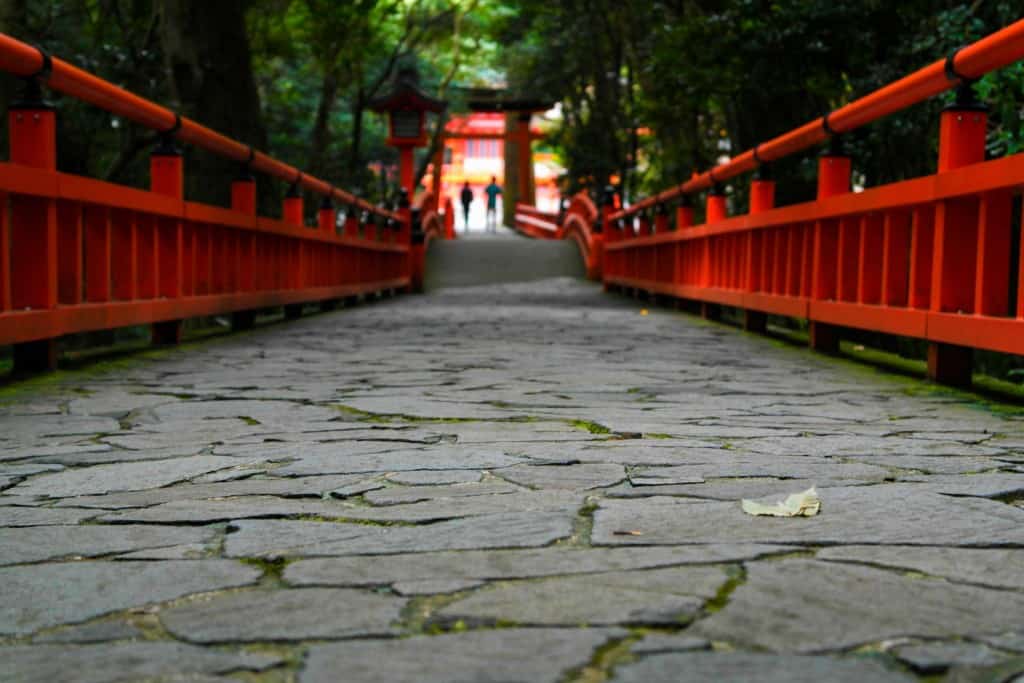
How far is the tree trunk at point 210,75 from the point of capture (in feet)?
39.1

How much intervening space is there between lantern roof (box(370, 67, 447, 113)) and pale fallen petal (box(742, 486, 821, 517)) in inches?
908

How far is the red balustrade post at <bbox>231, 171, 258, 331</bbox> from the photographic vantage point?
8.52m

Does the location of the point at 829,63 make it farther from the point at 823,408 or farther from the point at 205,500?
the point at 205,500

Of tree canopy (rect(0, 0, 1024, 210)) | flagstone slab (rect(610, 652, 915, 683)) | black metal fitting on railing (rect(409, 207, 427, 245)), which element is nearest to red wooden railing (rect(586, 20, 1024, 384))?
tree canopy (rect(0, 0, 1024, 210))

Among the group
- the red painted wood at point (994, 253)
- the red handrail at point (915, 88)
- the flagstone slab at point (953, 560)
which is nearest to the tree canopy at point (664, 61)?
the red handrail at point (915, 88)

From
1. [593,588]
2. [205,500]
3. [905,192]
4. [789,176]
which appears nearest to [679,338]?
[905,192]

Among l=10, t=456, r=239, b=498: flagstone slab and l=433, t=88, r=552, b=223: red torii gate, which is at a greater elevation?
l=433, t=88, r=552, b=223: red torii gate

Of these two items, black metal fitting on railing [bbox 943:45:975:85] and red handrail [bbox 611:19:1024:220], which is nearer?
red handrail [bbox 611:19:1024:220]

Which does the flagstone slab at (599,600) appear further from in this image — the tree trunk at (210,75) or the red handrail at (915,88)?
the tree trunk at (210,75)

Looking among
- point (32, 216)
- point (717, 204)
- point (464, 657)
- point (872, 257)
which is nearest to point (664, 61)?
point (717, 204)

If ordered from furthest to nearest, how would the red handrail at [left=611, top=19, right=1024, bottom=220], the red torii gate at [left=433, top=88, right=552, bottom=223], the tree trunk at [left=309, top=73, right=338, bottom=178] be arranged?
the red torii gate at [left=433, top=88, right=552, bottom=223] → the tree trunk at [left=309, top=73, right=338, bottom=178] → the red handrail at [left=611, top=19, right=1024, bottom=220]

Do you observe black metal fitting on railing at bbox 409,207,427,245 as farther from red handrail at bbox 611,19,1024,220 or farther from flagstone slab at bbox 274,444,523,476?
flagstone slab at bbox 274,444,523,476

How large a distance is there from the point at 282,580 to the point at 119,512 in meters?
0.72

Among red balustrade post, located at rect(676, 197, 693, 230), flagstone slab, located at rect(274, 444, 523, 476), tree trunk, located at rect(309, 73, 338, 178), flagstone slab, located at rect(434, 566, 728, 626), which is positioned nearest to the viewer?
flagstone slab, located at rect(434, 566, 728, 626)
